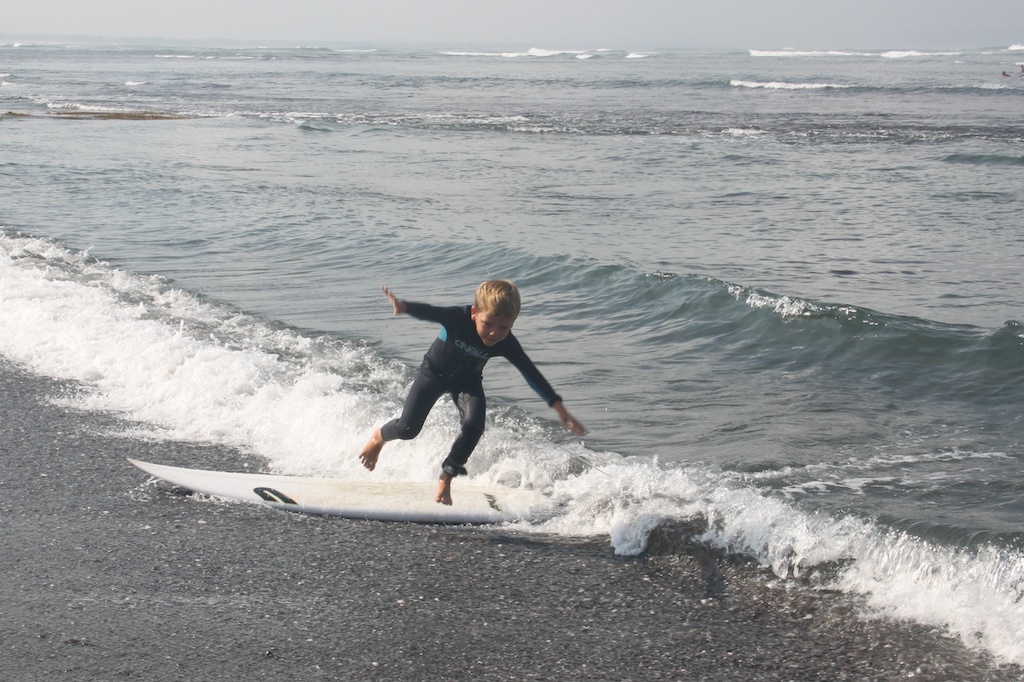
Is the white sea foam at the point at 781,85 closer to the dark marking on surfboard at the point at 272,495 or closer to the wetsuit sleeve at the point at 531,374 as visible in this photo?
the wetsuit sleeve at the point at 531,374

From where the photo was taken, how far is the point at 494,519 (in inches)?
247

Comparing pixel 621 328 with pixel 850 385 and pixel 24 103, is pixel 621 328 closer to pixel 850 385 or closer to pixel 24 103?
pixel 850 385

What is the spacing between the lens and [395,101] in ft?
159

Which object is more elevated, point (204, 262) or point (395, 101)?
point (395, 101)

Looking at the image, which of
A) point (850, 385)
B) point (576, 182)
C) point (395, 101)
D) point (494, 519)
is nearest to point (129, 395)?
point (494, 519)

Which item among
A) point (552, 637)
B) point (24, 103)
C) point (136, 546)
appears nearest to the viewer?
point (552, 637)

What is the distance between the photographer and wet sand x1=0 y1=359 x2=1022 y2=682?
179 inches

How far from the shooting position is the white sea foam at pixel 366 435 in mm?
5355

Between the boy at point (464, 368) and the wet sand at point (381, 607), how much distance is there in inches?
19.7

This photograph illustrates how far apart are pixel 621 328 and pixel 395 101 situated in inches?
1547

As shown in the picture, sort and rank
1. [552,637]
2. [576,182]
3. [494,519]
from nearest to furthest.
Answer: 1. [552,637]
2. [494,519]
3. [576,182]

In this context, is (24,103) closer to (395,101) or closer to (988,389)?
(395,101)

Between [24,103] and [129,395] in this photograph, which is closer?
[129,395]

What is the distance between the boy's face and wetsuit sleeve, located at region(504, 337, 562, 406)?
0.35 ft
